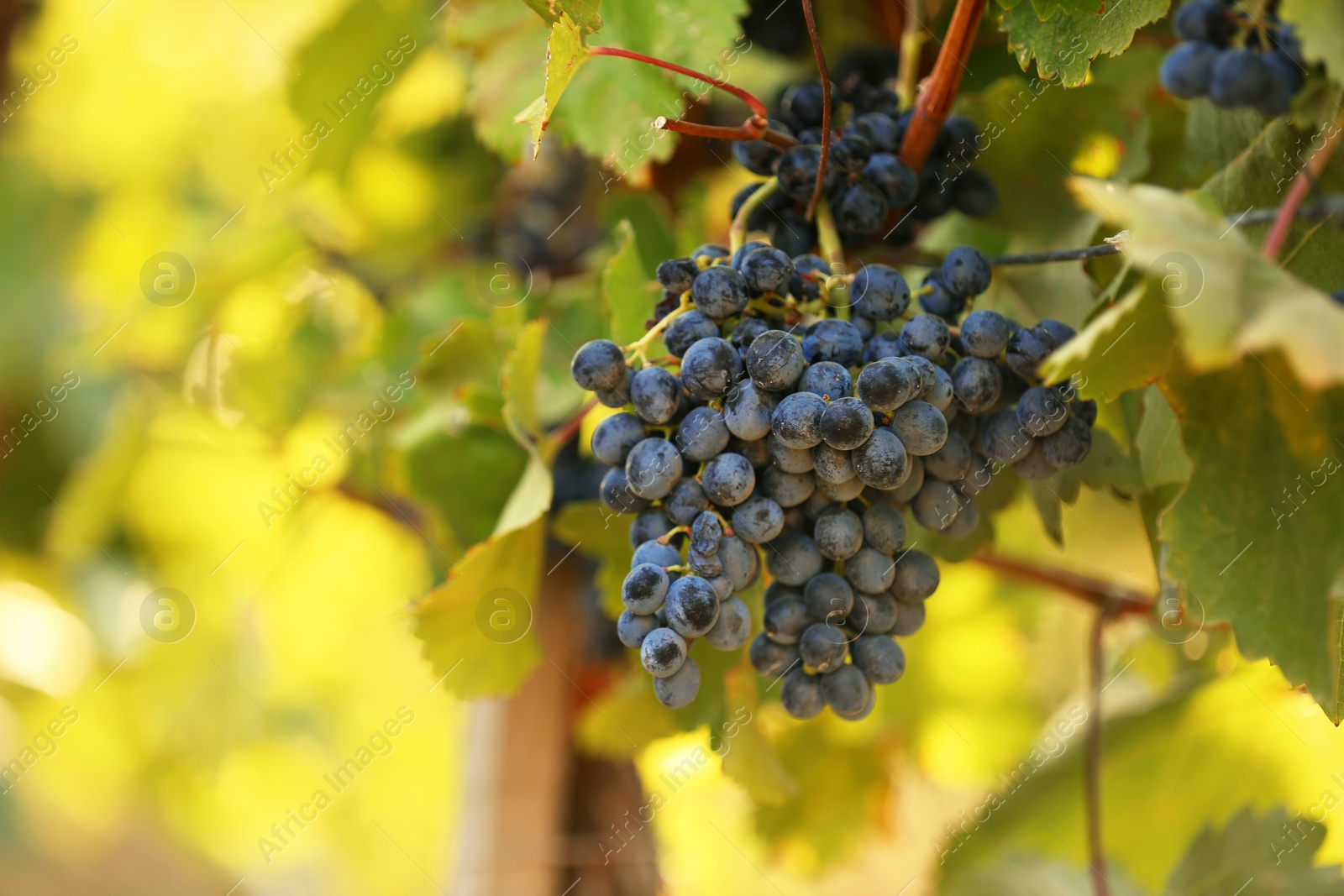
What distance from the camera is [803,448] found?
438mm

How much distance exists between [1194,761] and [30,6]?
2.07m

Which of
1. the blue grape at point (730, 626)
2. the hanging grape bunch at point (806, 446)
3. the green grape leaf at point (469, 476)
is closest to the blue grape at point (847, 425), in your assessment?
the hanging grape bunch at point (806, 446)

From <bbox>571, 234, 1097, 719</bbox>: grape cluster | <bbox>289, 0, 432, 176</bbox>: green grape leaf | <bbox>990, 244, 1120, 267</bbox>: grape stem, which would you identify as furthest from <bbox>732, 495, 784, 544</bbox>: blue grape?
<bbox>289, 0, 432, 176</bbox>: green grape leaf

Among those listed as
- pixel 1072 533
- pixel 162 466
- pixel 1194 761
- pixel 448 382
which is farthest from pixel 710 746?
pixel 162 466

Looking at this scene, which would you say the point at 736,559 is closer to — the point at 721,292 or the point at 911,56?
the point at 721,292

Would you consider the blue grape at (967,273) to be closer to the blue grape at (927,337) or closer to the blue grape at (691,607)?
the blue grape at (927,337)

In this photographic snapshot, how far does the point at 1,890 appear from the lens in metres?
2.98

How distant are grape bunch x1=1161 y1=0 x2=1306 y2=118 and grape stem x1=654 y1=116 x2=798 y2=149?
27 cm

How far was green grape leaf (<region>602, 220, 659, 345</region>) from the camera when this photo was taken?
59 centimetres

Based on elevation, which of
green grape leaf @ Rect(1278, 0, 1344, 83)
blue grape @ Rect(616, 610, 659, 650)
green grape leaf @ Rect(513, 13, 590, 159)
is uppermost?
green grape leaf @ Rect(513, 13, 590, 159)

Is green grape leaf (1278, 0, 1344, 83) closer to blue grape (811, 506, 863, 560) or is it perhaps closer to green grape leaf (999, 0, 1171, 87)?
green grape leaf (999, 0, 1171, 87)

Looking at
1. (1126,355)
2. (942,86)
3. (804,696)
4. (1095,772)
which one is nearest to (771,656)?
(804,696)

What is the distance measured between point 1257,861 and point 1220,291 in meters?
0.56

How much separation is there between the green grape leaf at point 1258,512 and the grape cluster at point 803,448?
60 millimetres
